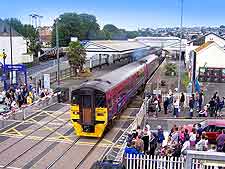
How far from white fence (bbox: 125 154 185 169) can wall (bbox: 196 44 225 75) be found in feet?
101

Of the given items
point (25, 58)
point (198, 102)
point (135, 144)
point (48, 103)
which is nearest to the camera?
point (135, 144)

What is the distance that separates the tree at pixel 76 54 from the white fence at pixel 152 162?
3877cm

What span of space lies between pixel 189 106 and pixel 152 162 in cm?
1236

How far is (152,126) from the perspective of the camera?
2208 centimetres

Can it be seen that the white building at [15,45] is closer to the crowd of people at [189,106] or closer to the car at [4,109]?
the car at [4,109]

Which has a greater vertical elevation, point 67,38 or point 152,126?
point 67,38

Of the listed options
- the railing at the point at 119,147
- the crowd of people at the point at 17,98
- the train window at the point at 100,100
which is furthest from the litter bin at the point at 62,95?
the train window at the point at 100,100

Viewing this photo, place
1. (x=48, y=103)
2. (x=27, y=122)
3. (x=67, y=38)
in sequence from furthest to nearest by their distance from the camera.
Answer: (x=67, y=38), (x=48, y=103), (x=27, y=122)

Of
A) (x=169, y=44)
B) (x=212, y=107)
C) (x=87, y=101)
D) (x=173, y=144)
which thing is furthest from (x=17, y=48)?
(x=173, y=144)

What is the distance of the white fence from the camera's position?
13.0 meters

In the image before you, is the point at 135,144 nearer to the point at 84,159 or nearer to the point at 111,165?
the point at 111,165

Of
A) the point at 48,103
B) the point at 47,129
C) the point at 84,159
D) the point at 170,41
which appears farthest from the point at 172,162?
the point at 170,41

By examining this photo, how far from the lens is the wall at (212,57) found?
42.2 metres

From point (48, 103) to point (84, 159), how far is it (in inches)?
503
